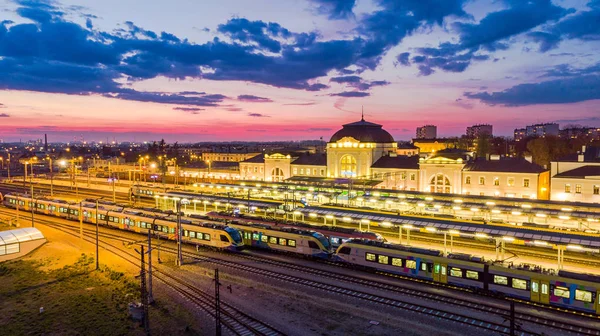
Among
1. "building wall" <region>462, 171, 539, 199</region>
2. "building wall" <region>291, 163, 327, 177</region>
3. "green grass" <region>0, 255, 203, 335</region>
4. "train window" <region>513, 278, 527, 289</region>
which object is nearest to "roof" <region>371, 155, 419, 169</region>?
"building wall" <region>462, 171, 539, 199</region>

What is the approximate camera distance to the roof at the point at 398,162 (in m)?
78.9

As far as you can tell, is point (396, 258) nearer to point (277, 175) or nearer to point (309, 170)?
point (309, 170)

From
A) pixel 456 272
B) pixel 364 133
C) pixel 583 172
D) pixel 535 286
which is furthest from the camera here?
pixel 364 133

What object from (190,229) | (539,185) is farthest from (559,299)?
(539,185)

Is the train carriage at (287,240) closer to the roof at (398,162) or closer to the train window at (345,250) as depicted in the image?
the train window at (345,250)

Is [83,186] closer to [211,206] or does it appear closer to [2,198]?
[2,198]

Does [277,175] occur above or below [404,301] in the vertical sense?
above

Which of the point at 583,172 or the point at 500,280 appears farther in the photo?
the point at 583,172

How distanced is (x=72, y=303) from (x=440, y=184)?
2382 inches

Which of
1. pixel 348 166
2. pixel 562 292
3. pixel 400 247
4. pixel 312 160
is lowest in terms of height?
pixel 562 292

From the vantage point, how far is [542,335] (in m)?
21.3

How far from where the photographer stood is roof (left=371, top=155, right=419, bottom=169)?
78938mm

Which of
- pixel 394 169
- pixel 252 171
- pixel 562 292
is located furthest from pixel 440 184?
pixel 562 292

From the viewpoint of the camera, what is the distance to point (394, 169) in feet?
263
